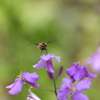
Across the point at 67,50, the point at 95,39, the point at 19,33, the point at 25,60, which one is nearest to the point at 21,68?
the point at 25,60

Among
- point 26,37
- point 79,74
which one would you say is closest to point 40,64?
point 79,74

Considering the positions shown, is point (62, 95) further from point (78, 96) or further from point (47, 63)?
point (47, 63)

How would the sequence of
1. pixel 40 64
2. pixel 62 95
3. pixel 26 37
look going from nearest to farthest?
pixel 62 95
pixel 40 64
pixel 26 37

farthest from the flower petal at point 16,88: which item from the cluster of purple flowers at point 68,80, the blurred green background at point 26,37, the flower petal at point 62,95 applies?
the blurred green background at point 26,37

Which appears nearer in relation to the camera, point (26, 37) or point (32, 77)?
point (32, 77)

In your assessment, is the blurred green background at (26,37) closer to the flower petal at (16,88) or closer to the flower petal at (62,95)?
the flower petal at (16,88)

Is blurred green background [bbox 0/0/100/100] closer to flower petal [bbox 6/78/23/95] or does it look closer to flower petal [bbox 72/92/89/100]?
flower petal [bbox 6/78/23/95]

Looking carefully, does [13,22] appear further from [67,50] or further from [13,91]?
[13,91]

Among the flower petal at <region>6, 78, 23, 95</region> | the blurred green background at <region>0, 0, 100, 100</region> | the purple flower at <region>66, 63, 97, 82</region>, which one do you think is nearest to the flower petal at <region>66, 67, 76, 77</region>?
the purple flower at <region>66, 63, 97, 82</region>
